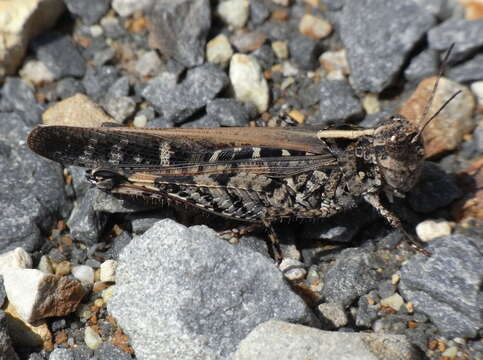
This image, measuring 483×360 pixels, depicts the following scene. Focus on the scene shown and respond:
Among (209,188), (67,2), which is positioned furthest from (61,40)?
(209,188)

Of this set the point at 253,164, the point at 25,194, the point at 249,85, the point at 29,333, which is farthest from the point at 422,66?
the point at 29,333

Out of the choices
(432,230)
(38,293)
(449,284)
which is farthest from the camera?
(432,230)

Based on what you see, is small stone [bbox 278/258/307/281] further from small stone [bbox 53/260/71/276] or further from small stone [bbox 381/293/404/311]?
small stone [bbox 53/260/71/276]

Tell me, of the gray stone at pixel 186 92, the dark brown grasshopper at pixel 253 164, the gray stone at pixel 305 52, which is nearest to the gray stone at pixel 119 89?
the gray stone at pixel 186 92

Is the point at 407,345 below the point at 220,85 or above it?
below

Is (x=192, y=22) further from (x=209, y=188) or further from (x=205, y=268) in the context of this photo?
(x=205, y=268)

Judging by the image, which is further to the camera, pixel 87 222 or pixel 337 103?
pixel 337 103

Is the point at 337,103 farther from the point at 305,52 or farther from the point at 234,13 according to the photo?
the point at 234,13
